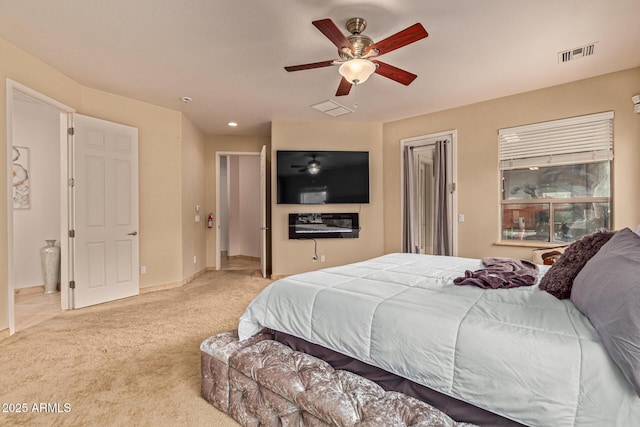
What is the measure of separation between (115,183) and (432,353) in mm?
4199

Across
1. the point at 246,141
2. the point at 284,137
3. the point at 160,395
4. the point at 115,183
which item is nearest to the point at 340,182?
the point at 284,137

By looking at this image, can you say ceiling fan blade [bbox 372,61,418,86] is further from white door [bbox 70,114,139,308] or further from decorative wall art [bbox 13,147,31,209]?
decorative wall art [bbox 13,147,31,209]

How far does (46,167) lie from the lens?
4.34m

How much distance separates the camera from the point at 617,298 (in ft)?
3.43

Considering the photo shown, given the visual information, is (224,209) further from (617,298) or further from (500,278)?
(617,298)

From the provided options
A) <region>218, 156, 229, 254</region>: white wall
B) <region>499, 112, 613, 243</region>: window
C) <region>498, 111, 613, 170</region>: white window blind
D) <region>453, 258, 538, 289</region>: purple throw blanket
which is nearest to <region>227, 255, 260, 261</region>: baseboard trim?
<region>218, 156, 229, 254</region>: white wall

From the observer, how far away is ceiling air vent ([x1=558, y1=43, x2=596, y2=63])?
280 cm

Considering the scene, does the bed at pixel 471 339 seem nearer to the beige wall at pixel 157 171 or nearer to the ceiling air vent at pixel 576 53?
the ceiling air vent at pixel 576 53

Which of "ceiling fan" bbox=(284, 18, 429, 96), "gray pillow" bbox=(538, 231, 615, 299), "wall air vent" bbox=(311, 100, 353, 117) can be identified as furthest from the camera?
"wall air vent" bbox=(311, 100, 353, 117)

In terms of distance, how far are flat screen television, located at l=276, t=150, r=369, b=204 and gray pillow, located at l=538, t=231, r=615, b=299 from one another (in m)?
3.47

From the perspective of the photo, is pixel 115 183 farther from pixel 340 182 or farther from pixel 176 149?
pixel 340 182

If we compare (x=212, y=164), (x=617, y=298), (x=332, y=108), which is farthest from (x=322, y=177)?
(x=617, y=298)

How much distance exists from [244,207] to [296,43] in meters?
5.00

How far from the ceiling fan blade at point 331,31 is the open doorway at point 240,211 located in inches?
199
